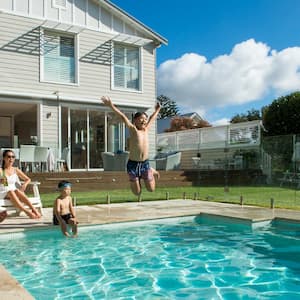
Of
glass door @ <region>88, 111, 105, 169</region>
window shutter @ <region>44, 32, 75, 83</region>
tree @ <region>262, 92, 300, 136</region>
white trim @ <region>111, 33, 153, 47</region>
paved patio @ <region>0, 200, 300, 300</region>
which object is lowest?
paved patio @ <region>0, 200, 300, 300</region>

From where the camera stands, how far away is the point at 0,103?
1546 centimetres

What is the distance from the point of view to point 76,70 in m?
16.0

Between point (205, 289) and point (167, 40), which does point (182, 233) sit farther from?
point (167, 40)

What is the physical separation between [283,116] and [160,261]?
1697 cm

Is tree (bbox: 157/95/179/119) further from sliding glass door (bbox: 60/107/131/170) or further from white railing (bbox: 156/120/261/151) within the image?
sliding glass door (bbox: 60/107/131/170)

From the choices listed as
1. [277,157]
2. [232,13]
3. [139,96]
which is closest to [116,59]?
[139,96]

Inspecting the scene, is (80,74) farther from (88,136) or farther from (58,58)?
(88,136)

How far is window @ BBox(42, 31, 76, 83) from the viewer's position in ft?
50.7

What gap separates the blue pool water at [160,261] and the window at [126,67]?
1020 centimetres

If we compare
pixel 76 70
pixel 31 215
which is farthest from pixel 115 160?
pixel 31 215

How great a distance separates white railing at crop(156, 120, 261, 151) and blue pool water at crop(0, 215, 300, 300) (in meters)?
11.7

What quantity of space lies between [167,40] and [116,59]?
249cm

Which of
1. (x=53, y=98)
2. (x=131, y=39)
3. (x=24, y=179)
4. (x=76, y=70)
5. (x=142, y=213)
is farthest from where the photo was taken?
(x=131, y=39)

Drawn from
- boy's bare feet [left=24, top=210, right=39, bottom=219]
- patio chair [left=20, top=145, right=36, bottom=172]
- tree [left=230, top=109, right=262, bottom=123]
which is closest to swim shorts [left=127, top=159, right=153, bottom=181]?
boy's bare feet [left=24, top=210, right=39, bottom=219]
